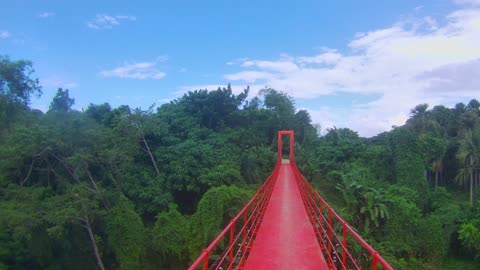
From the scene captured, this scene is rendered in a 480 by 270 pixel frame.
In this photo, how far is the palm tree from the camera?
24.8 meters

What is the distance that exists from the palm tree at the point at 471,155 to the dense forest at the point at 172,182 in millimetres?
80

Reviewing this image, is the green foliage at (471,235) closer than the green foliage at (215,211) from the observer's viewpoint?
No

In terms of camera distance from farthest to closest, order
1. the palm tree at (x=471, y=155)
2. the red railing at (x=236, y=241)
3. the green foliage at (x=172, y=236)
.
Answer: the palm tree at (x=471, y=155) < the green foliage at (x=172, y=236) < the red railing at (x=236, y=241)

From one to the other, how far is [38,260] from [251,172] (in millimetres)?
10592

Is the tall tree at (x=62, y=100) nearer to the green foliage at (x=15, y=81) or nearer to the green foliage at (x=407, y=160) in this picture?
the green foliage at (x=15, y=81)

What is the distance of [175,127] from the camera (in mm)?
22875

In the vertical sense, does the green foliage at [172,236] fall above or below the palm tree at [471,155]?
below

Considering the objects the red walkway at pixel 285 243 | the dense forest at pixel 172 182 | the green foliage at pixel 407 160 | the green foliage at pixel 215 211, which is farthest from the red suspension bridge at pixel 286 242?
the green foliage at pixel 407 160

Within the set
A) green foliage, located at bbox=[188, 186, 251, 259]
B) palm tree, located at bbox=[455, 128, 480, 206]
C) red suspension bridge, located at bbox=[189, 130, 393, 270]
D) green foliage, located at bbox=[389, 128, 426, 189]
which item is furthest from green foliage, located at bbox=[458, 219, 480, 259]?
red suspension bridge, located at bbox=[189, 130, 393, 270]

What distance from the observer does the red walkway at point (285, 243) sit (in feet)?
15.2

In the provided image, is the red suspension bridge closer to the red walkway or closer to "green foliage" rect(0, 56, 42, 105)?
the red walkway

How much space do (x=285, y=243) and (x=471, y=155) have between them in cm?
2414

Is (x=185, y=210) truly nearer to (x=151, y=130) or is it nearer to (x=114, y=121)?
(x=151, y=130)

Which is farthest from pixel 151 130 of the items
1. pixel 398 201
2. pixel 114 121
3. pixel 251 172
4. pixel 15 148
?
pixel 398 201
